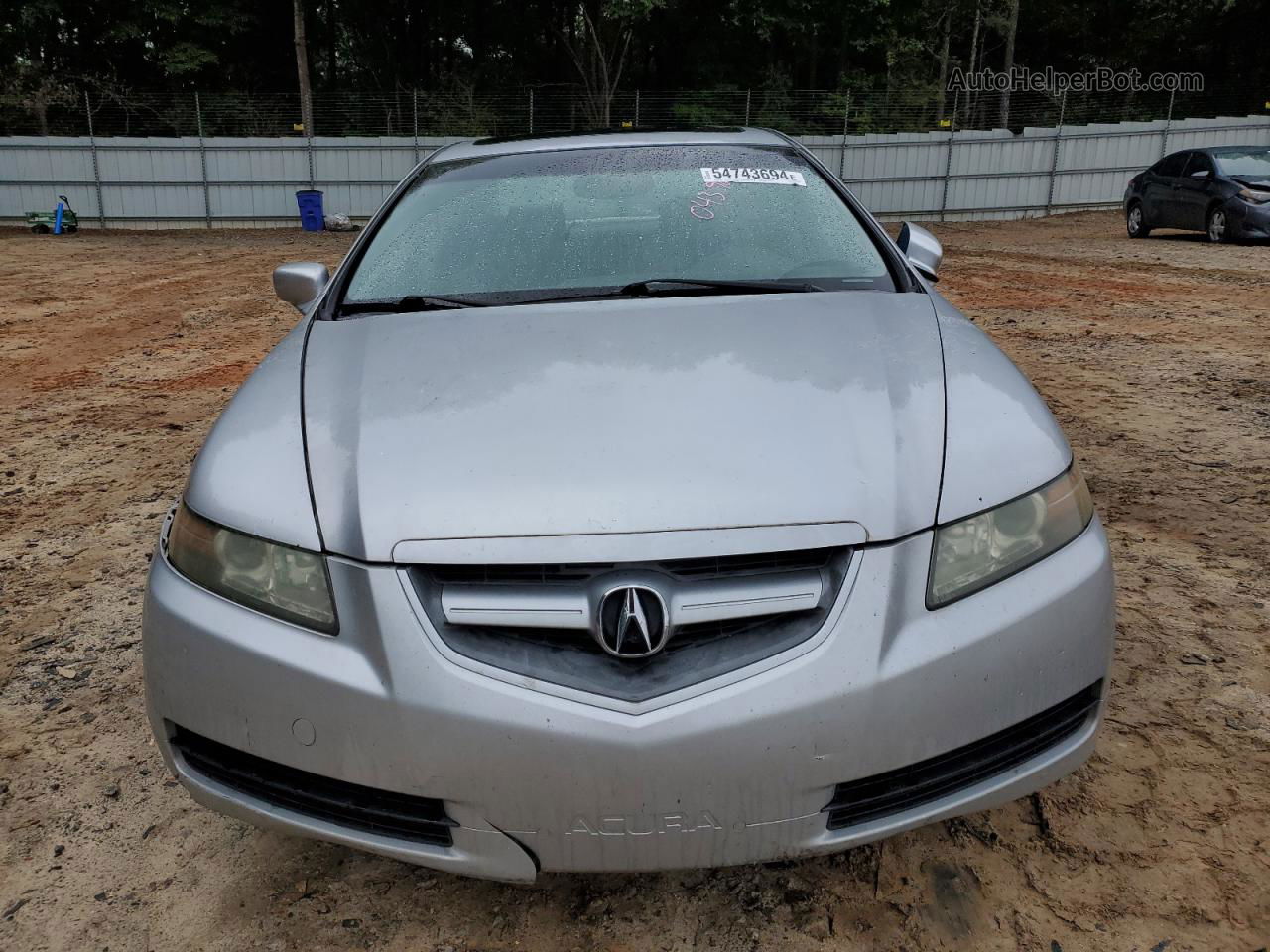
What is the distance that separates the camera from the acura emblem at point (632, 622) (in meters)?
1.46

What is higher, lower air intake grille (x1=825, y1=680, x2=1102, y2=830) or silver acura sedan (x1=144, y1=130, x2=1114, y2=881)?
silver acura sedan (x1=144, y1=130, x2=1114, y2=881)

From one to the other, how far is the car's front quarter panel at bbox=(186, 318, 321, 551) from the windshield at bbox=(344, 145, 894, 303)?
2.14 ft

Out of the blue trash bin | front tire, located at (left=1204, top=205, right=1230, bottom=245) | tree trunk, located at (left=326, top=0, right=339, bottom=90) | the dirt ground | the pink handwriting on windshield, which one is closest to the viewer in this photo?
the dirt ground

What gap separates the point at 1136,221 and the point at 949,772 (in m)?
15.6

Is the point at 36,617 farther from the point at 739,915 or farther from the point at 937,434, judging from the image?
the point at 937,434

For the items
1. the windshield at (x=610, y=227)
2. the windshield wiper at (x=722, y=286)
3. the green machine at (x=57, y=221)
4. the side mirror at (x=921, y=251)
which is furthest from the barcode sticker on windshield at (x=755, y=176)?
the green machine at (x=57, y=221)

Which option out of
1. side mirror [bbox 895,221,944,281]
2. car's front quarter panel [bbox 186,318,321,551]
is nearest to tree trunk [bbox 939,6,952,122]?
side mirror [bbox 895,221,944,281]

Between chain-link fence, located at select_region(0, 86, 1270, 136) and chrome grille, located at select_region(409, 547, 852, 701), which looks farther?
chain-link fence, located at select_region(0, 86, 1270, 136)

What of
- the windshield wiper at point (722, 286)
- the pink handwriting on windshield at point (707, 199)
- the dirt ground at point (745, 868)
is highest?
the pink handwriting on windshield at point (707, 199)

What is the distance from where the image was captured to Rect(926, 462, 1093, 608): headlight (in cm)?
159

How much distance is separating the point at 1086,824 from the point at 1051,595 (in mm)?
679

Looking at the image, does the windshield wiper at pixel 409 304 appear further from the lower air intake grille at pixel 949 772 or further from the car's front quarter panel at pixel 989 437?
the lower air intake grille at pixel 949 772

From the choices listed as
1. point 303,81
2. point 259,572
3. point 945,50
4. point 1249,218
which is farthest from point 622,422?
point 945,50

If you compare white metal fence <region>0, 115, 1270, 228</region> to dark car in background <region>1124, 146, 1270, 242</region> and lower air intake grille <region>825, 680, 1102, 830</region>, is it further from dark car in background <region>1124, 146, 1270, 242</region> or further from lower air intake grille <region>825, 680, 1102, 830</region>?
lower air intake grille <region>825, 680, 1102, 830</region>
